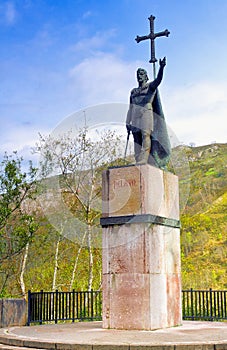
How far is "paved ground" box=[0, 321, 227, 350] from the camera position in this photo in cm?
745

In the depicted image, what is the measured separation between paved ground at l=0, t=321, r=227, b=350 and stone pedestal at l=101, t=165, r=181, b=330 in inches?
16.6

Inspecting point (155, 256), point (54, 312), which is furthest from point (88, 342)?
point (54, 312)

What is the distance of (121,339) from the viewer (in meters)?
8.20

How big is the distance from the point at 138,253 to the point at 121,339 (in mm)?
2183

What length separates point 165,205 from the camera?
1091 cm

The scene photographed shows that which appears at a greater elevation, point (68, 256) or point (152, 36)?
→ point (152, 36)

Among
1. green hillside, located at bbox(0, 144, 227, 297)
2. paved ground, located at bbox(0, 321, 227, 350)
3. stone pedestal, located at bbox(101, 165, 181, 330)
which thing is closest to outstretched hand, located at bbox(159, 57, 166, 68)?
stone pedestal, located at bbox(101, 165, 181, 330)

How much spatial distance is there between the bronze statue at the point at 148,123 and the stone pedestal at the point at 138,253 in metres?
0.65

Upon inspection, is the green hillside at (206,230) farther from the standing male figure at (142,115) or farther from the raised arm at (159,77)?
the raised arm at (159,77)

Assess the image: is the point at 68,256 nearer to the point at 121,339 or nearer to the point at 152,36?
the point at 152,36

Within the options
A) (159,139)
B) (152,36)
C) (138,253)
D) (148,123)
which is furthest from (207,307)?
(152,36)

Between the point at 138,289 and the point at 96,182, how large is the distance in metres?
14.5

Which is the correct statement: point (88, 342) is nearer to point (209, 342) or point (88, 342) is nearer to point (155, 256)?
point (209, 342)

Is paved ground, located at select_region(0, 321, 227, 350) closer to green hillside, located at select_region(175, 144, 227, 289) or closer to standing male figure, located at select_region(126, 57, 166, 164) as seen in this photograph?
standing male figure, located at select_region(126, 57, 166, 164)
